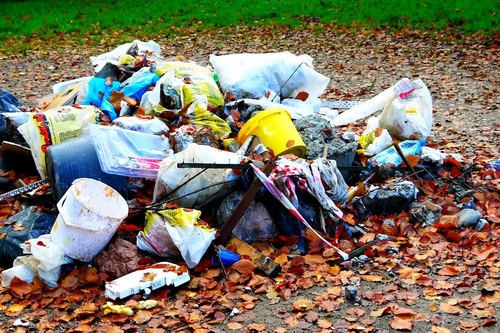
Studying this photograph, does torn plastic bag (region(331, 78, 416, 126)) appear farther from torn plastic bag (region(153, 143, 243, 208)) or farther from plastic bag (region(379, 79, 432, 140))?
torn plastic bag (region(153, 143, 243, 208))

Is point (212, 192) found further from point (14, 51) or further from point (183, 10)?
point (183, 10)

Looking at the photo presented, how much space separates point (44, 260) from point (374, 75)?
6.43m

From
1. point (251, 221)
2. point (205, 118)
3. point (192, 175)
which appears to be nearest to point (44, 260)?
point (192, 175)

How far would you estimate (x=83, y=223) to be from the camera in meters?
3.43

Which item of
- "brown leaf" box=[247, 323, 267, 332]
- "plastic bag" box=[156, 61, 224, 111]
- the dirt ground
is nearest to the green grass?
the dirt ground

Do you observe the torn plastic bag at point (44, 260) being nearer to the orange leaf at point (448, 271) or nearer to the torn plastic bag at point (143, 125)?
the torn plastic bag at point (143, 125)

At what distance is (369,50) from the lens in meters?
10.0

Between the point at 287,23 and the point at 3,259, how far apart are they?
979 cm

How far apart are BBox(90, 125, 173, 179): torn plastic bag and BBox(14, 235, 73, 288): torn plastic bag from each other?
78cm

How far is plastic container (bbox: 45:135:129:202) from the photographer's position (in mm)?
4027

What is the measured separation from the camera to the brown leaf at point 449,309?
119 inches

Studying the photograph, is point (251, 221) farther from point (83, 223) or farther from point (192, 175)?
point (83, 223)

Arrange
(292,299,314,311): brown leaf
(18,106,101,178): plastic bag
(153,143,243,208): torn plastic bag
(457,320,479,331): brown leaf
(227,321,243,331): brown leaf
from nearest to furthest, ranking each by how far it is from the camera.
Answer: (457,320,479,331): brown leaf, (227,321,243,331): brown leaf, (292,299,314,311): brown leaf, (153,143,243,208): torn plastic bag, (18,106,101,178): plastic bag

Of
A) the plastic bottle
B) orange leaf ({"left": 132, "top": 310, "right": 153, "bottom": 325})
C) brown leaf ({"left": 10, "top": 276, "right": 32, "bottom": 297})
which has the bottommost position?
orange leaf ({"left": 132, "top": 310, "right": 153, "bottom": 325})
